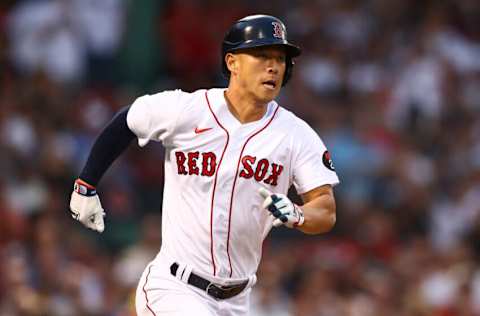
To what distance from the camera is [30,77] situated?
32.1 ft

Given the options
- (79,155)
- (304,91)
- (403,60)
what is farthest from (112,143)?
(403,60)

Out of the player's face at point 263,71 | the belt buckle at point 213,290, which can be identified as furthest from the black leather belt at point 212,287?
the player's face at point 263,71

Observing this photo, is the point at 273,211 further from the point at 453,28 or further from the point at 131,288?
the point at 453,28

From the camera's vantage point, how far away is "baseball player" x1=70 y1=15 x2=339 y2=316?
15.8 feet

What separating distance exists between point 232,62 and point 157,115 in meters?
0.41

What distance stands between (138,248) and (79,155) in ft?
3.28

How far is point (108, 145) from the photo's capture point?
4988 mm

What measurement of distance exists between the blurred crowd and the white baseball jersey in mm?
3491

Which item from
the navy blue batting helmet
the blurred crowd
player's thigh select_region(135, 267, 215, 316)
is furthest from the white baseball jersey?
the blurred crowd

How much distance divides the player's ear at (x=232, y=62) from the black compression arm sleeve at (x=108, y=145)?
477mm

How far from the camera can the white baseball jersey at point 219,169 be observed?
4828 mm

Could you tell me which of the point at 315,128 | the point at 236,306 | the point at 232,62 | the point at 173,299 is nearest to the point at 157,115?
the point at 232,62

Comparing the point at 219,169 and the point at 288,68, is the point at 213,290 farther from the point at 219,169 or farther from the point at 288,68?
the point at 288,68

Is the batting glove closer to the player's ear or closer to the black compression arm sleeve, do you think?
the black compression arm sleeve
